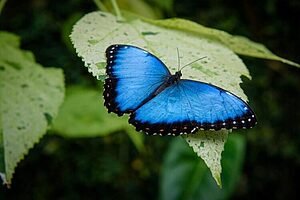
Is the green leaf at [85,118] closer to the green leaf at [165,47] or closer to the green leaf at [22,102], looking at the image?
the green leaf at [22,102]

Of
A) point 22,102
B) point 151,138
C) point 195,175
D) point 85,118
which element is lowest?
point 151,138

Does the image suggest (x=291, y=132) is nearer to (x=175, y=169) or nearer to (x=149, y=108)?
(x=175, y=169)

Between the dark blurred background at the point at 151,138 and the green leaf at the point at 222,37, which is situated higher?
the green leaf at the point at 222,37

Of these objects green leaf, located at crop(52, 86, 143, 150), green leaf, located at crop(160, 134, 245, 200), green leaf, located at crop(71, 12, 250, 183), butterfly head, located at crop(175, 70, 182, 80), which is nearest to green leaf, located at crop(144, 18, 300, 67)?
green leaf, located at crop(71, 12, 250, 183)

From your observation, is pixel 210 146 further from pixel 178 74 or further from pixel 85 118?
pixel 85 118

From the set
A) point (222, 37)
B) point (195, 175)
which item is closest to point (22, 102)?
point (222, 37)

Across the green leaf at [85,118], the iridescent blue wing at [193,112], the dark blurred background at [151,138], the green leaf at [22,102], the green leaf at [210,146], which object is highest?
the iridescent blue wing at [193,112]

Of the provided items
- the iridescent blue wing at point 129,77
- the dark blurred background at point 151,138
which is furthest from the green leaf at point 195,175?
the iridescent blue wing at point 129,77
